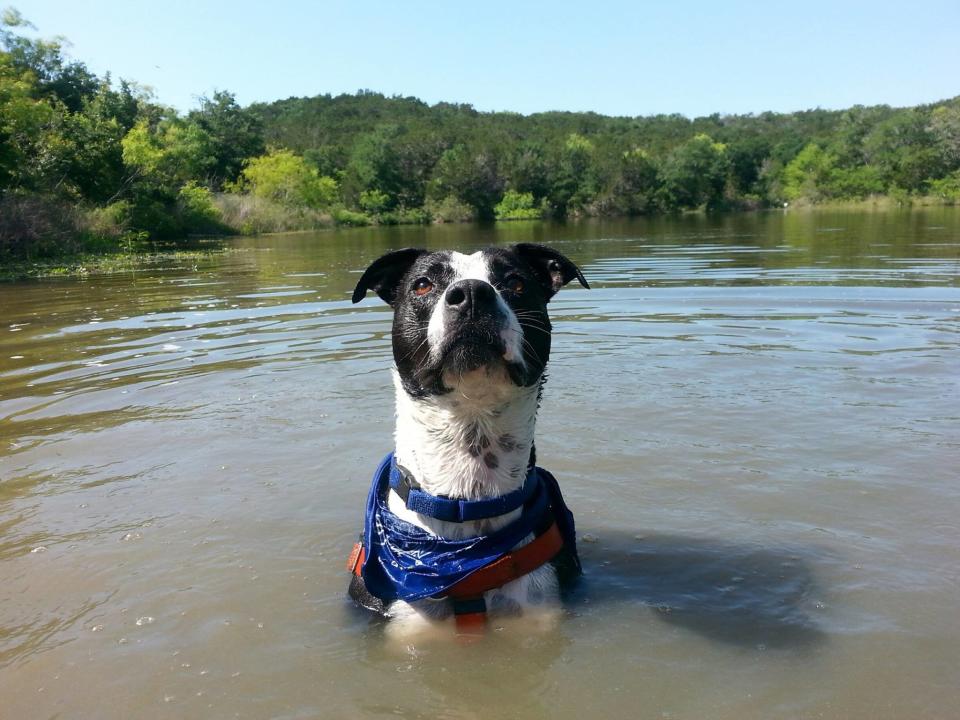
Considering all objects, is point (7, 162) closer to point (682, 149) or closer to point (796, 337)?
point (796, 337)

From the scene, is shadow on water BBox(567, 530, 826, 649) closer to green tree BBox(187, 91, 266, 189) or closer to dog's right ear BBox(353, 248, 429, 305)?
dog's right ear BBox(353, 248, 429, 305)

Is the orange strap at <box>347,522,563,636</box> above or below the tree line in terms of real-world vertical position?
below

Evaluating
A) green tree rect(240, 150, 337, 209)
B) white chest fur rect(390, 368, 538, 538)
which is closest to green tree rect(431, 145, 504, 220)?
green tree rect(240, 150, 337, 209)

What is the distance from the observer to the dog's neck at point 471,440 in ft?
11.2

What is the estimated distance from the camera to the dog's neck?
3416 mm

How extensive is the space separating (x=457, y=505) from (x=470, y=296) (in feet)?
3.22

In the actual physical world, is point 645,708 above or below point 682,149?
below

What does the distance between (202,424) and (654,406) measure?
4.58m

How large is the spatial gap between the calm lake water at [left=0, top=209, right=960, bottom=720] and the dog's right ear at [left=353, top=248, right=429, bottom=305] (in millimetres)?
1701

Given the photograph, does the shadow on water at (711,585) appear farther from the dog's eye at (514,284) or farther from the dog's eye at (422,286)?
the dog's eye at (422,286)

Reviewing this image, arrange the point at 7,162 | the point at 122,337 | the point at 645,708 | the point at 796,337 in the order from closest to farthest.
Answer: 1. the point at 645,708
2. the point at 796,337
3. the point at 122,337
4. the point at 7,162

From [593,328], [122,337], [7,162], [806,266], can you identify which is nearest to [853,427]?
[593,328]

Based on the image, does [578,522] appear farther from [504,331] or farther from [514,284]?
[504,331]

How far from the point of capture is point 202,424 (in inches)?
289
